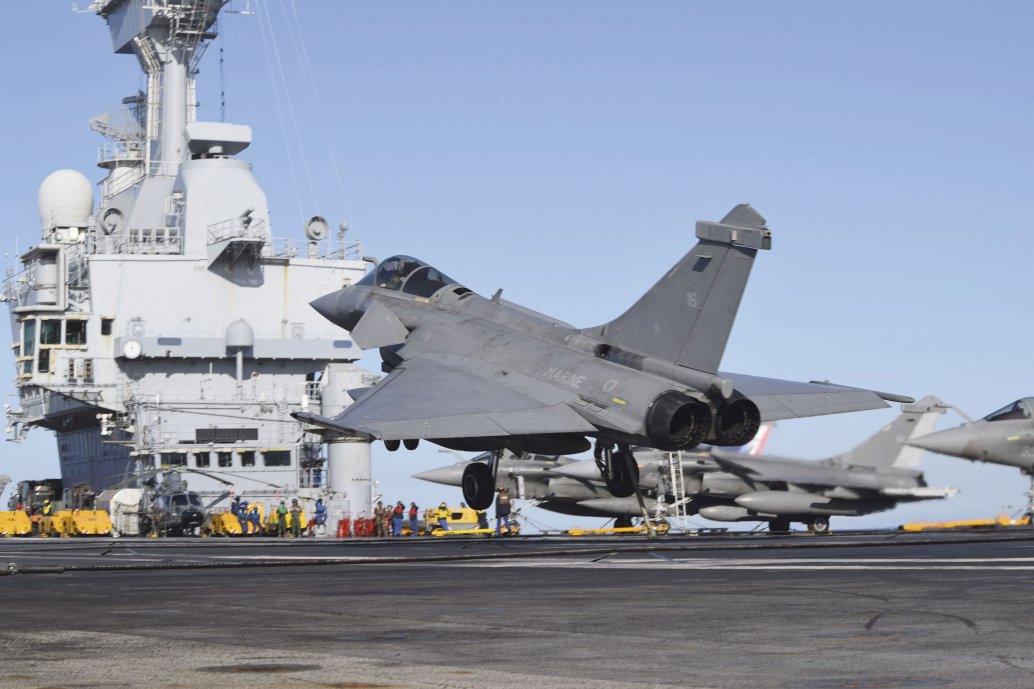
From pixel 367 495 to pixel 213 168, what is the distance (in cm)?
1629

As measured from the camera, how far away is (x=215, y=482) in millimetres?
56719

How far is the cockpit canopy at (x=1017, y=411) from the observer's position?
3092cm

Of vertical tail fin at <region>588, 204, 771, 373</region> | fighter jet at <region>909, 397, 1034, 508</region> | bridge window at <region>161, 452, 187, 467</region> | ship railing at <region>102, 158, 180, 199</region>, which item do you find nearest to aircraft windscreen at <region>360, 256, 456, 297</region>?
vertical tail fin at <region>588, 204, 771, 373</region>

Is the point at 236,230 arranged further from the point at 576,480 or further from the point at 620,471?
the point at 620,471

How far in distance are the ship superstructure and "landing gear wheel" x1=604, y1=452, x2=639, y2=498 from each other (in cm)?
2895

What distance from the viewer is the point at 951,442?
103 feet

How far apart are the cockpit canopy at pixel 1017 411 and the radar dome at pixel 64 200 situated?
147ft

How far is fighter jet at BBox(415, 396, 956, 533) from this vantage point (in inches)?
1702

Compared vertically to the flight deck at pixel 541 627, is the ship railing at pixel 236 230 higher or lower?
higher

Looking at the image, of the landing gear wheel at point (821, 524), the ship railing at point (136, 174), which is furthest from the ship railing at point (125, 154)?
the landing gear wheel at point (821, 524)

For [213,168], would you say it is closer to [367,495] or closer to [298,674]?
[367,495]

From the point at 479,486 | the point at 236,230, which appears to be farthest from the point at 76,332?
the point at 479,486

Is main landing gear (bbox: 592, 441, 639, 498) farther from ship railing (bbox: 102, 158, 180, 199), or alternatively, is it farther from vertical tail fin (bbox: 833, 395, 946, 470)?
ship railing (bbox: 102, 158, 180, 199)

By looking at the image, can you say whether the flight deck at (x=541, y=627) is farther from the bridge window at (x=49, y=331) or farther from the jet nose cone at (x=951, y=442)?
the bridge window at (x=49, y=331)
